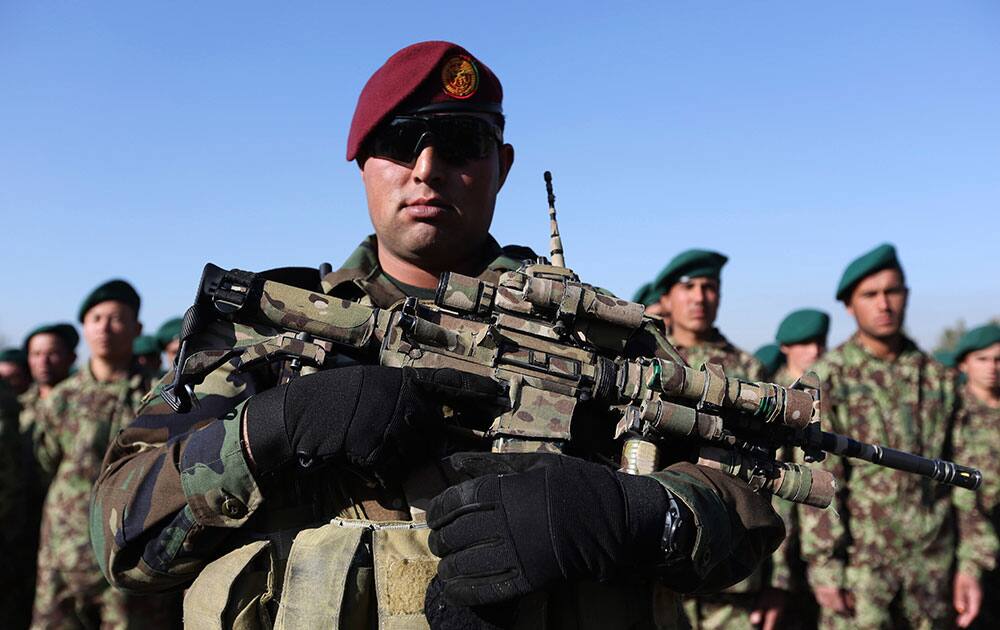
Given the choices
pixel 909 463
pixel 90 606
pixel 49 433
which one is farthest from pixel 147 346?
pixel 909 463

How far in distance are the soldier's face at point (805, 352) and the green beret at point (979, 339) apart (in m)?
1.18

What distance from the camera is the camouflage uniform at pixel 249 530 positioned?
2.07 m

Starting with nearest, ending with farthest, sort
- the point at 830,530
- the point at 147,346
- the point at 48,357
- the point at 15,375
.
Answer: the point at 830,530 < the point at 48,357 < the point at 15,375 < the point at 147,346

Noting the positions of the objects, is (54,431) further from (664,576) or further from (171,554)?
(664,576)

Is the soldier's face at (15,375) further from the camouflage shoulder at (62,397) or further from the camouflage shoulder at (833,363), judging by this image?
the camouflage shoulder at (833,363)

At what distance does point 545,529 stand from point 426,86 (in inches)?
51.7

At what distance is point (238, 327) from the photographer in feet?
7.49

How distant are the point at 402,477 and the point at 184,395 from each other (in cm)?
58

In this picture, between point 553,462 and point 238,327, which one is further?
point 238,327

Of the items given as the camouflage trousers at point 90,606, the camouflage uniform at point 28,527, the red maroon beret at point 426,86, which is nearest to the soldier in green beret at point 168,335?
the camouflage uniform at point 28,527

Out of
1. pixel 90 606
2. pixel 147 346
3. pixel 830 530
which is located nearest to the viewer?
pixel 830 530

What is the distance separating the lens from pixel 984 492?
6859mm

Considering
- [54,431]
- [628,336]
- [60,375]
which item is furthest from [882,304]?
[60,375]

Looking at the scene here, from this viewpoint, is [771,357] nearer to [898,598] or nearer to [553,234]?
[898,598]
